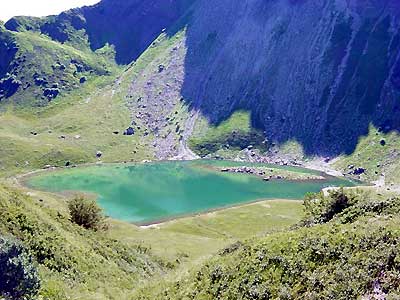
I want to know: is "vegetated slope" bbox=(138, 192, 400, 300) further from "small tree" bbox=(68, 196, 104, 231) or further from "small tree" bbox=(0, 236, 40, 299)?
"small tree" bbox=(68, 196, 104, 231)

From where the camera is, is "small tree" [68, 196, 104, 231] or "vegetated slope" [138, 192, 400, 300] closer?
"vegetated slope" [138, 192, 400, 300]

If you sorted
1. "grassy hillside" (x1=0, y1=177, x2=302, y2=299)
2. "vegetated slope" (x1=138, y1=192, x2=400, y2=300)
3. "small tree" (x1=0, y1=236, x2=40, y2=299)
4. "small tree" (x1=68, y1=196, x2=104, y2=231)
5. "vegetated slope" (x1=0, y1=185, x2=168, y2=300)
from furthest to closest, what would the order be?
"small tree" (x1=68, y1=196, x2=104, y2=231)
"grassy hillside" (x1=0, y1=177, x2=302, y2=299)
"vegetated slope" (x1=0, y1=185, x2=168, y2=300)
"small tree" (x1=0, y1=236, x2=40, y2=299)
"vegetated slope" (x1=138, y1=192, x2=400, y2=300)

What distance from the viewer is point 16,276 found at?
31797 mm

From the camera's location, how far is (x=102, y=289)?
4184 centimetres

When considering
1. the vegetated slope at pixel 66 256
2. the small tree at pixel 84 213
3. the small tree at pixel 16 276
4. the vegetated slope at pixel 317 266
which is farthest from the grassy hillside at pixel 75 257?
the small tree at pixel 84 213

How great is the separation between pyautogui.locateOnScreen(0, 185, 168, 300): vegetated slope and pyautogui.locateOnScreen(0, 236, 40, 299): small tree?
1915 millimetres

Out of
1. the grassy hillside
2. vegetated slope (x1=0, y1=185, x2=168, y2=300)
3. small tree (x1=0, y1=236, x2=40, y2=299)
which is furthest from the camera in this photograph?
the grassy hillside

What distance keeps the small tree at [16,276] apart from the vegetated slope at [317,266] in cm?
778

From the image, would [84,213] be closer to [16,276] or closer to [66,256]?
[66,256]

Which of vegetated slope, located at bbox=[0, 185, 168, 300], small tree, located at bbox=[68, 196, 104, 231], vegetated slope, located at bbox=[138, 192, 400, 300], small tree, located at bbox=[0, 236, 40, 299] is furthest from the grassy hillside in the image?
small tree, located at bbox=[68, 196, 104, 231]

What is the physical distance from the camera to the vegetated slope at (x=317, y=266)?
23.0 m

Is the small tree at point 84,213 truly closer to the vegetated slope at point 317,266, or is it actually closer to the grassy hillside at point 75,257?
the grassy hillside at point 75,257

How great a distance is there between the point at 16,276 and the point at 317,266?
18944mm

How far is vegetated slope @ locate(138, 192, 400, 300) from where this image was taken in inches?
907
